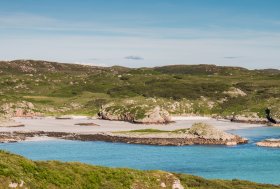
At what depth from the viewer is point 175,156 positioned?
409 ft

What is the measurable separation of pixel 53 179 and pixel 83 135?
117m

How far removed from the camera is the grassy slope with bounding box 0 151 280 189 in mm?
41031

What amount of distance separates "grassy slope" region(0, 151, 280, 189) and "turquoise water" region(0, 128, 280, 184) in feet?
152

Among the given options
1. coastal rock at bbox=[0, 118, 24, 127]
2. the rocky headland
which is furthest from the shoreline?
coastal rock at bbox=[0, 118, 24, 127]

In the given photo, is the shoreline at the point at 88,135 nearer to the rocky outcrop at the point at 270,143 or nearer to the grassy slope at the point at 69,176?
the rocky outcrop at the point at 270,143

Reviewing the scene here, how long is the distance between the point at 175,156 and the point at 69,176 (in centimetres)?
7988

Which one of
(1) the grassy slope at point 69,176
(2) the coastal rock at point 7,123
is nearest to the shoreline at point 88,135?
(2) the coastal rock at point 7,123

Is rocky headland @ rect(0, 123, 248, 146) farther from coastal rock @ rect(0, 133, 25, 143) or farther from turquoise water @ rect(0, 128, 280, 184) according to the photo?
turquoise water @ rect(0, 128, 280, 184)

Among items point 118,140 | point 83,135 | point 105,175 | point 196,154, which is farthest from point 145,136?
point 105,175

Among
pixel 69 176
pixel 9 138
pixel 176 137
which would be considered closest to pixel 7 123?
pixel 9 138

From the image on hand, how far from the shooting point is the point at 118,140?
15150 cm

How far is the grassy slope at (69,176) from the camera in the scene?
41.0 m

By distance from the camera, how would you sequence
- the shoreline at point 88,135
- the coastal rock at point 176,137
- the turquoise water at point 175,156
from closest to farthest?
1. the turquoise water at point 175,156
2. the coastal rock at point 176,137
3. the shoreline at point 88,135

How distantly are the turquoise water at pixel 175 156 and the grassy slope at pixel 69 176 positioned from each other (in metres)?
46.2
